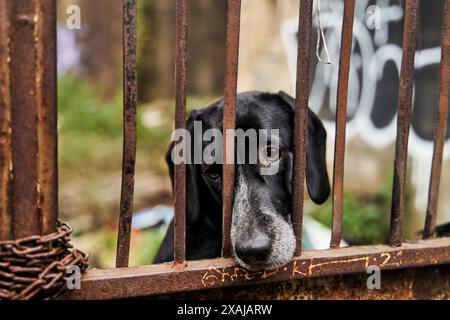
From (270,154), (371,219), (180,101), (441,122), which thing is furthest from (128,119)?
(371,219)

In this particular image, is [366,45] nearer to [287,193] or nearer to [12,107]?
[287,193]

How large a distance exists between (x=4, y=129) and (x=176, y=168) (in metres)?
0.56

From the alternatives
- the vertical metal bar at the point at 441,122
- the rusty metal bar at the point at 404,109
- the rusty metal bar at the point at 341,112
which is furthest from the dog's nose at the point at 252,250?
the vertical metal bar at the point at 441,122

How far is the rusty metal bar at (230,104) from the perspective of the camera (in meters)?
1.80

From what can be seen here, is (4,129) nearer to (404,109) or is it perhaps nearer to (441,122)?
(404,109)

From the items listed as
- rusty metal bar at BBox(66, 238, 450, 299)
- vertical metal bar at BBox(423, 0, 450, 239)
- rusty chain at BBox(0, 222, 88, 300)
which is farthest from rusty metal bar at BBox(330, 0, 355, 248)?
rusty chain at BBox(0, 222, 88, 300)

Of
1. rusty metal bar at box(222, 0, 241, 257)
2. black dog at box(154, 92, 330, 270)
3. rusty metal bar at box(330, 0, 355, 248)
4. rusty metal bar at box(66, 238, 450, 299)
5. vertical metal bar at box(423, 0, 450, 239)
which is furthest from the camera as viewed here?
black dog at box(154, 92, 330, 270)

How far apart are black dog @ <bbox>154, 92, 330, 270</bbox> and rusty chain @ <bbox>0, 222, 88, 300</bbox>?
0.83 m

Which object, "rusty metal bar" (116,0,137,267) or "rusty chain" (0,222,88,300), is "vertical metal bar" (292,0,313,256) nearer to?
"rusty metal bar" (116,0,137,267)

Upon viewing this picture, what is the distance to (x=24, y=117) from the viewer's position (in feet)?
4.82

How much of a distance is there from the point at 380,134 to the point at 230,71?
3081 millimetres

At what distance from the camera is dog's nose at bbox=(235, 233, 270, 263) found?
1.87m

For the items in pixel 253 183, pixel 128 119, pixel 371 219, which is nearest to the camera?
pixel 128 119

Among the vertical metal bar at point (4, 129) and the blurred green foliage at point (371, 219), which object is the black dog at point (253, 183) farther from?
→ the blurred green foliage at point (371, 219)
